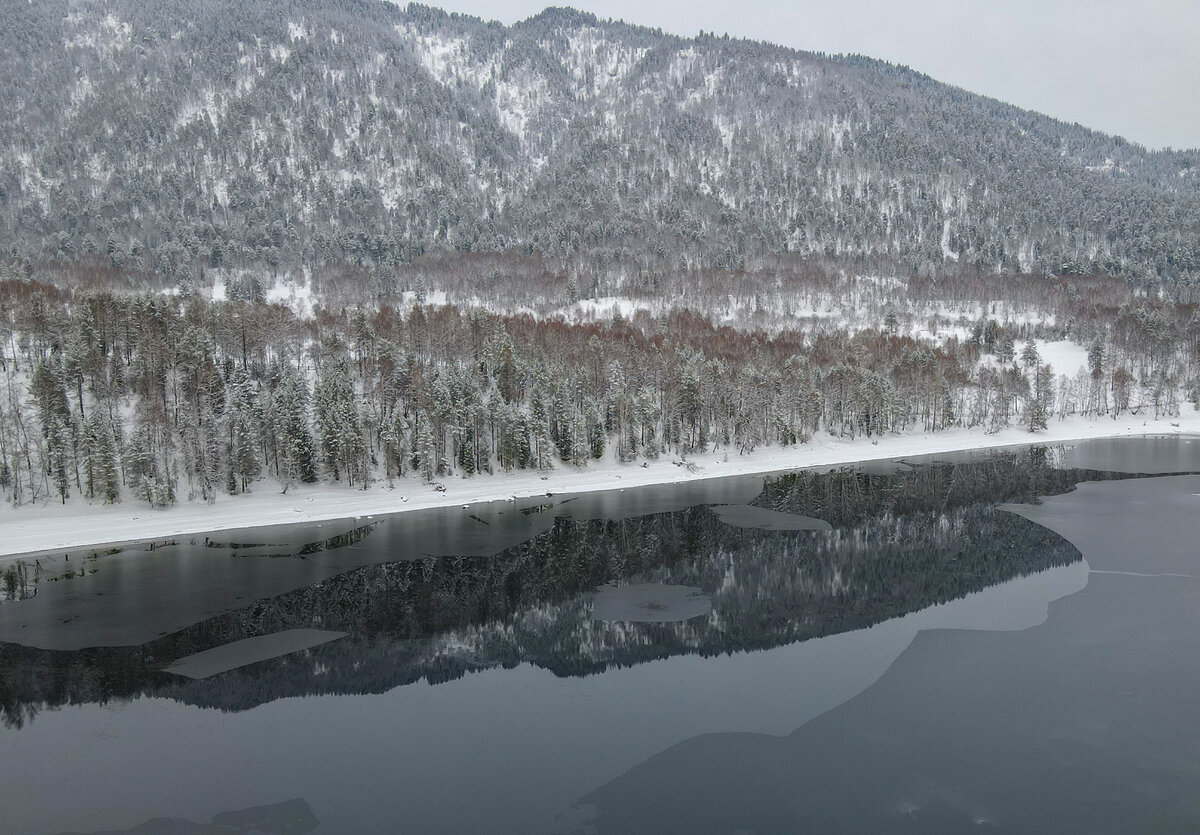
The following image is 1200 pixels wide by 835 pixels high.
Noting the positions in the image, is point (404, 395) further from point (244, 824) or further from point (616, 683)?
point (244, 824)

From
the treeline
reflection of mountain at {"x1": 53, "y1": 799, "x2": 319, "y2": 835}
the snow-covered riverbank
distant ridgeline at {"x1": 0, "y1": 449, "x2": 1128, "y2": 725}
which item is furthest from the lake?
the treeline

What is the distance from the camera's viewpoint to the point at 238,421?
7112 cm

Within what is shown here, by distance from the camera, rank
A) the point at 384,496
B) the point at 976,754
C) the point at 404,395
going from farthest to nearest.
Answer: the point at 404,395 < the point at 384,496 < the point at 976,754

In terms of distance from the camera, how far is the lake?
21984mm

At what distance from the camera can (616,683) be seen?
3023cm

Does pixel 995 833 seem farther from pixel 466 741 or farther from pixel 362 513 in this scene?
pixel 362 513

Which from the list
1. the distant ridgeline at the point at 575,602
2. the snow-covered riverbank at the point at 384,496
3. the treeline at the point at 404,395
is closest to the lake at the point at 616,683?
the distant ridgeline at the point at 575,602

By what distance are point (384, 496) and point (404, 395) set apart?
788 inches

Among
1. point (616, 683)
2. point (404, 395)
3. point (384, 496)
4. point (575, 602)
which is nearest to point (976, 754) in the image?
point (616, 683)

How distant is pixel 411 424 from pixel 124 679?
55.6 meters

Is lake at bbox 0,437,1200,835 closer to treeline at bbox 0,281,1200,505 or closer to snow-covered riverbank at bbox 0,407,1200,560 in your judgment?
snow-covered riverbank at bbox 0,407,1200,560

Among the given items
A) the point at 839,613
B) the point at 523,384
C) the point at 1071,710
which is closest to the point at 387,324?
the point at 523,384

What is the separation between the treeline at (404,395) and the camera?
2785 inches

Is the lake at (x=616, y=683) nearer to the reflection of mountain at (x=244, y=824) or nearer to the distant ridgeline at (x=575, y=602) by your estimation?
the reflection of mountain at (x=244, y=824)
